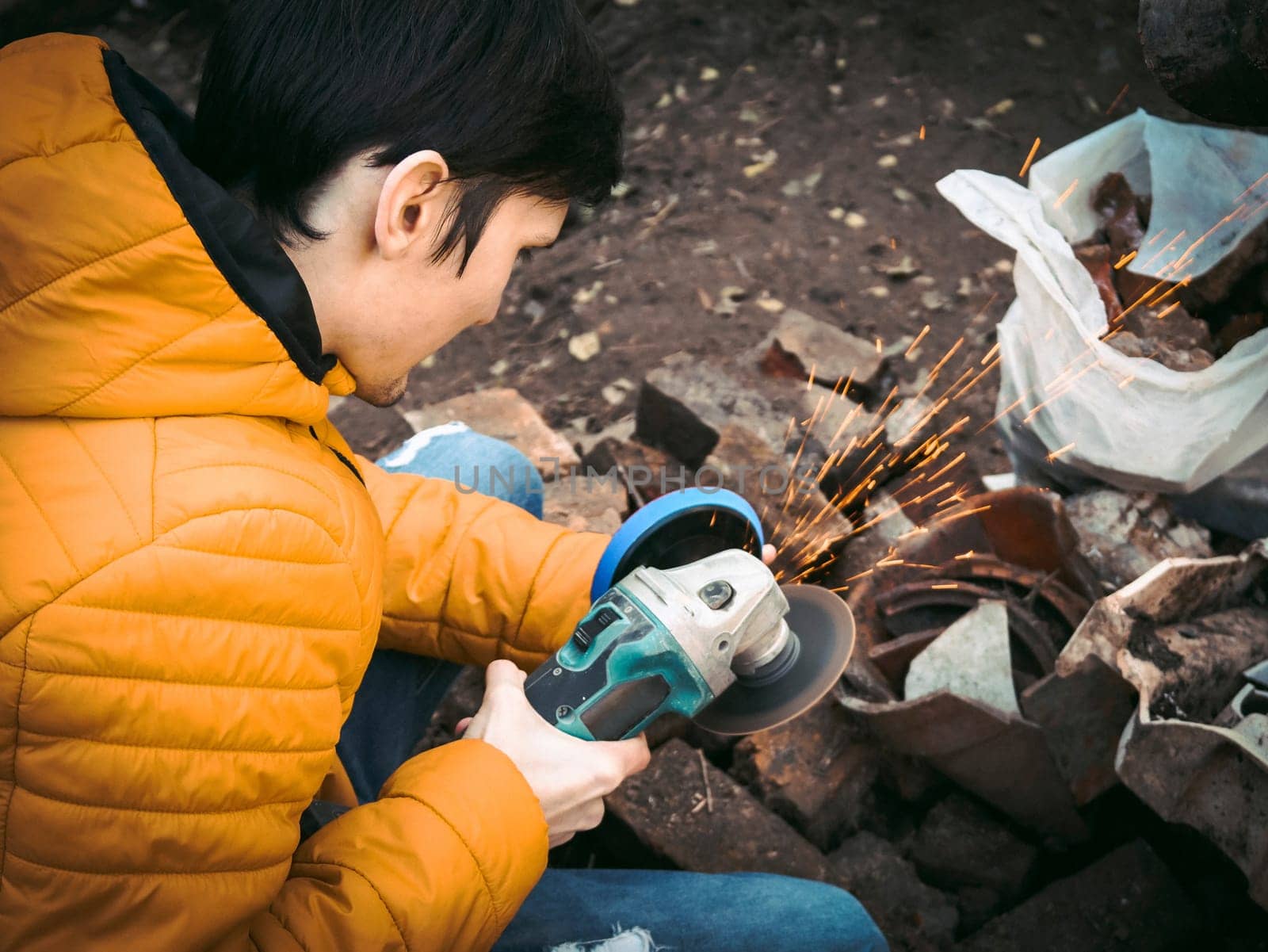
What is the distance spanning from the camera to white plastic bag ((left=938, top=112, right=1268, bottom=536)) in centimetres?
223

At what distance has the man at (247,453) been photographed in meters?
1.12

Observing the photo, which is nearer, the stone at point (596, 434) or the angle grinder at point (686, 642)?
the angle grinder at point (686, 642)

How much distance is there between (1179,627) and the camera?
74.4 inches

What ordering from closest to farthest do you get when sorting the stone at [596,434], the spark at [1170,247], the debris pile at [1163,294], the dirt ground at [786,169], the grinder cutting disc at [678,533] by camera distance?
the grinder cutting disc at [678,533] < the debris pile at [1163,294] < the spark at [1170,247] < the stone at [596,434] < the dirt ground at [786,169]

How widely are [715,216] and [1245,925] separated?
3087 millimetres

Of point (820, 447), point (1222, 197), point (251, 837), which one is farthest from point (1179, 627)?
point (251, 837)

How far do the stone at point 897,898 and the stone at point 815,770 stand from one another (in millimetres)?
89

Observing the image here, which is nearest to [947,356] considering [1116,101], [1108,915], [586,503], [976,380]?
[976,380]

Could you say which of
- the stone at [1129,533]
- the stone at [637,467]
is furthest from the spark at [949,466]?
the stone at [637,467]

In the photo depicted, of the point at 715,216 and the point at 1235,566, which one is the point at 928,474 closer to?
the point at 1235,566

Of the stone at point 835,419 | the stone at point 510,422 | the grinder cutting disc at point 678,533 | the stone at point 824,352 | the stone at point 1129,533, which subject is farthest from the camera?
the stone at point 824,352

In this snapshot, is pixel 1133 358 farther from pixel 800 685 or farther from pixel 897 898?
pixel 897 898

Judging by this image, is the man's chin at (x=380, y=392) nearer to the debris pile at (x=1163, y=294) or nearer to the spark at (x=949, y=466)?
the debris pile at (x=1163, y=294)

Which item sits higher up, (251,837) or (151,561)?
(151,561)
